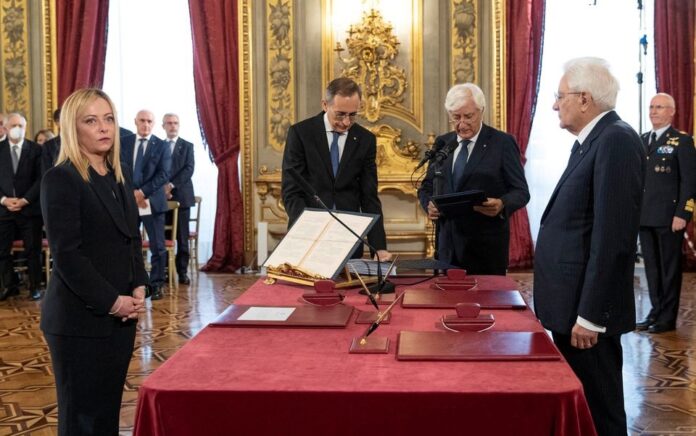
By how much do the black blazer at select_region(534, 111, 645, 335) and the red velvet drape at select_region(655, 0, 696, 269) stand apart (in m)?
6.24

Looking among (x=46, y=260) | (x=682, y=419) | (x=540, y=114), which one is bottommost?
(x=682, y=419)

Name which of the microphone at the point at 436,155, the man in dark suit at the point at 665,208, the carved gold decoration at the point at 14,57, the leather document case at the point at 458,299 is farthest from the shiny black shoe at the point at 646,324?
the carved gold decoration at the point at 14,57

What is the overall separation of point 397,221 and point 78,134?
5.78m

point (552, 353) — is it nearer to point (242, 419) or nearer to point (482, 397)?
point (482, 397)

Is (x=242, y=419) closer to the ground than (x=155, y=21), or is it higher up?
closer to the ground

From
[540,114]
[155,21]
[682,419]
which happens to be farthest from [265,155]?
[682,419]

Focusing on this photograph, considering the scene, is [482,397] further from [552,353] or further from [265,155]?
[265,155]

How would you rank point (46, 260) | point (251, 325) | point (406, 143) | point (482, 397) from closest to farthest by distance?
1. point (482, 397)
2. point (251, 325)
3. point (46, 260)
4. point (406, 143)

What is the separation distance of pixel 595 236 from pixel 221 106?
6.53 metres

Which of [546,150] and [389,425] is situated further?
[546,150]

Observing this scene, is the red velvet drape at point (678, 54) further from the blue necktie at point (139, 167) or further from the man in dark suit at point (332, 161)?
the man in dark suit at point (332, 161)

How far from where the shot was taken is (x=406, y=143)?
26.0 ft

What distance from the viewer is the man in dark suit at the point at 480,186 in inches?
140

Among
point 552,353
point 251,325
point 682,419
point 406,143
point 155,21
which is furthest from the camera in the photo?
point 155,21
